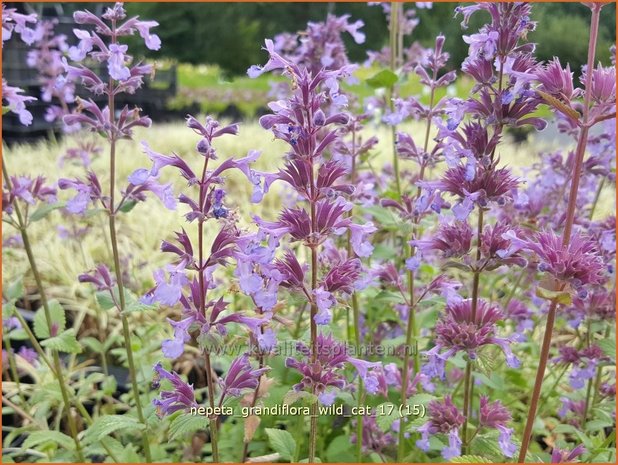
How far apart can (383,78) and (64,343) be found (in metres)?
1.59

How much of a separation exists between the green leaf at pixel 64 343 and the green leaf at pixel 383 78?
153 centimetres

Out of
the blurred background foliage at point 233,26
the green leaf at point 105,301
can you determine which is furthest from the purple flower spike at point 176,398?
the blurred background foliage at point 233,26

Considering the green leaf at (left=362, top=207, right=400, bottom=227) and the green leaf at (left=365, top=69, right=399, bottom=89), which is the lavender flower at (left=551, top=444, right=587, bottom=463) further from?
the green leaf at (left=365, top=69, right=399, bottom=89)

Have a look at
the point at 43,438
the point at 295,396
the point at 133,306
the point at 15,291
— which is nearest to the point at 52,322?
the point at 15,291

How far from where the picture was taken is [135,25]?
1.97 m

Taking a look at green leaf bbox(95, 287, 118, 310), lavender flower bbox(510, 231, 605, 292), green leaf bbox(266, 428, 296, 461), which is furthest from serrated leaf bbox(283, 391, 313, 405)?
green leaf bbox(95, 287, 118, 310)

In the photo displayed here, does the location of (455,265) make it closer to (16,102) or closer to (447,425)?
(447,425)

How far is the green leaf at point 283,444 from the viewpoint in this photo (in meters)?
1.73

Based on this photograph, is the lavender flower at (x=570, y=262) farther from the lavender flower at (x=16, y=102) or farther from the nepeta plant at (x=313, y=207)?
the lavender flower at (x=16, y=102)

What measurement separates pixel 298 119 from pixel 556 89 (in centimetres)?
63

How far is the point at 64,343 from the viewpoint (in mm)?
2104

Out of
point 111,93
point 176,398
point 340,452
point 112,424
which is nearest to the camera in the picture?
point 176,398

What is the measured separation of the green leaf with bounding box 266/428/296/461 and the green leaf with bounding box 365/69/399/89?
4.70 ft

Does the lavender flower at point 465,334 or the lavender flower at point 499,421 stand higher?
the lavender flower at point 465,334
